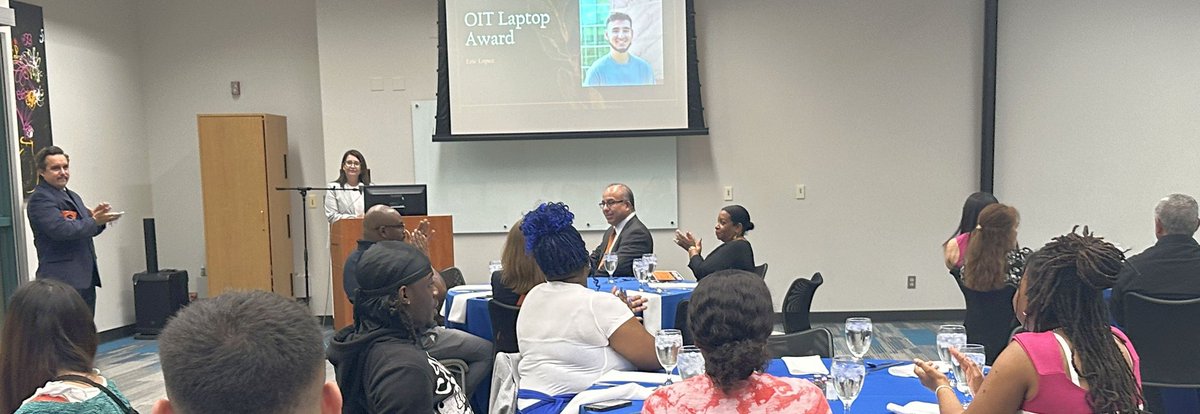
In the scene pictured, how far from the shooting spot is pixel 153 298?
7.20 metres

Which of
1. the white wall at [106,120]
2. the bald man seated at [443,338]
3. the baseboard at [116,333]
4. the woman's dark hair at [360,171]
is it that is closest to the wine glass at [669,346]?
the bald man seated at [443,338]

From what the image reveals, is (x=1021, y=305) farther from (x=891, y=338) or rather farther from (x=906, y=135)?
(x=906, y=135)

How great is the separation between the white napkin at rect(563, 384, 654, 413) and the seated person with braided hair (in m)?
0.37

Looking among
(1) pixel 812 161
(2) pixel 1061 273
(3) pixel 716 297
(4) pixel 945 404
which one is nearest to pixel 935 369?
(4) pixel 945 404

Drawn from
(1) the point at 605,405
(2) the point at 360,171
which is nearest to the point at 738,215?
(1) the point at 605,405

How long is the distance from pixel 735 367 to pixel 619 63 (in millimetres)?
5160

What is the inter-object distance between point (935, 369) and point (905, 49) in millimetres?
5263

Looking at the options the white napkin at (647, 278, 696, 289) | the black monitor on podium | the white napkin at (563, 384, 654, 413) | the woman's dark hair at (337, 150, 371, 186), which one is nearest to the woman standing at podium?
the woman's dark hair at (337, 150, 371, 186)

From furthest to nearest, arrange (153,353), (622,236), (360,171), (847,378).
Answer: (360,171)
(153,353)
(622,236)
(847,378)

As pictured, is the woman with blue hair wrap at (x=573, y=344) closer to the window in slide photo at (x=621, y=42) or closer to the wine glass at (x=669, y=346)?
the wine glass at (x=669, y=346)

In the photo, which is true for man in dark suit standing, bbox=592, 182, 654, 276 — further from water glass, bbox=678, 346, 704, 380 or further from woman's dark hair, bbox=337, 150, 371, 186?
water glass, bbox=678, 346, 704, 380

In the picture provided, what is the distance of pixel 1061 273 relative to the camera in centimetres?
198

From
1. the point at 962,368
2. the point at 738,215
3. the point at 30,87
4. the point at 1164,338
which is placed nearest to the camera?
the point at 962,368

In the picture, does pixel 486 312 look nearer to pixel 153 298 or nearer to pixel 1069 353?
pixel 1069 353
